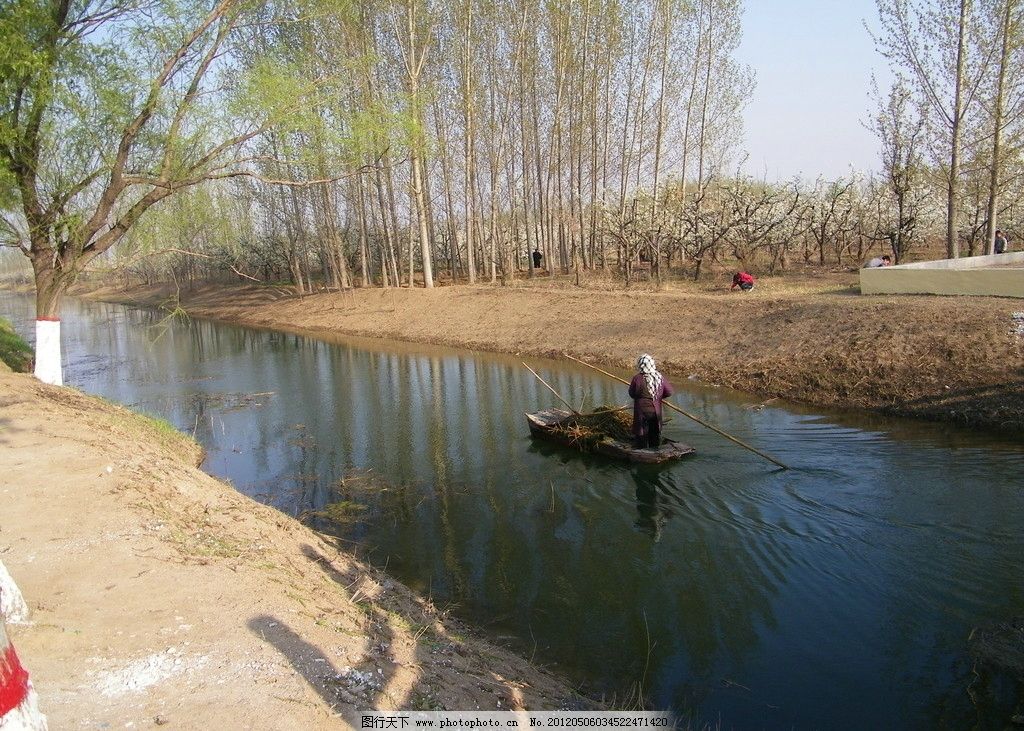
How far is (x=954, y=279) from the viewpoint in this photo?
1605 centimetres

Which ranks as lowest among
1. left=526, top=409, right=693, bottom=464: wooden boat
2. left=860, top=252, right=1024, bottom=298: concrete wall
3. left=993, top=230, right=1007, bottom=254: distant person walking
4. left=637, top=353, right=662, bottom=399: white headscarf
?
left=526, top=409, right=693, bottom=464: wooden boat

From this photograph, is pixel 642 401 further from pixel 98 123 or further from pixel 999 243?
pixel 999 243

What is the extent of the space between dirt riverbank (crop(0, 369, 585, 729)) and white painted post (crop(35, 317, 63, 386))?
4059 millimetres

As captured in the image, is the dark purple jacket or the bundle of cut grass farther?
the bundle of cut grass

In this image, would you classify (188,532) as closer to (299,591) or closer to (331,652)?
(299,591)

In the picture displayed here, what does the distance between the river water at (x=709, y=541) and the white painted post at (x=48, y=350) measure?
9.31ft

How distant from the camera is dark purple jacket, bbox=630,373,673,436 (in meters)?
10.9

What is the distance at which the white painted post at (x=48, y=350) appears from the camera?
11809 millimetres

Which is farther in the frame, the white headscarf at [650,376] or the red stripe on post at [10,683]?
the white headscarf at [650,376]

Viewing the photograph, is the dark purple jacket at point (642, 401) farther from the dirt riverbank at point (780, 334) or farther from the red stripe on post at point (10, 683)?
the red stripe on post at point (10, 683)

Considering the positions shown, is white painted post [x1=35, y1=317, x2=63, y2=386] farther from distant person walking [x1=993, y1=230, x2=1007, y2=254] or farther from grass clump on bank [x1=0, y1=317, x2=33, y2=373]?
distant person walking [x1=993, y1=230, x2=1007, y2=254]

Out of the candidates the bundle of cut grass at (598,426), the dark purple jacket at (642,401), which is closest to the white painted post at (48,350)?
the bundle of cut grass at (598,426)

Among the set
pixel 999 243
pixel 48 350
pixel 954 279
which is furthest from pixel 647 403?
pixel 999 243

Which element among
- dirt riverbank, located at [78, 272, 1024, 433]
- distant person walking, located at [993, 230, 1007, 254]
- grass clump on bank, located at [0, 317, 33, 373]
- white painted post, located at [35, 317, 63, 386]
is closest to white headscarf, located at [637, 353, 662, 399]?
dirt riverbank, located at [78, 272, 1024, 433]
